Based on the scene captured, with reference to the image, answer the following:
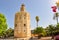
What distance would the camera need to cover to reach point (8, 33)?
53.3 m

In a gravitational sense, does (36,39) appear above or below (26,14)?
below

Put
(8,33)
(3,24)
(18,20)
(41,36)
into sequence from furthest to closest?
(8,33) → (18,20) → (41,36) → (3,24)

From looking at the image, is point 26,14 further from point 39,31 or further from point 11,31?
point 11,31

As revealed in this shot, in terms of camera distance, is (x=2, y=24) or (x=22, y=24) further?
(x=22, y=24)

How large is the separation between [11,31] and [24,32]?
1225cm

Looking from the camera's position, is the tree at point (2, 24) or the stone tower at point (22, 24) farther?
the stone tower at point (22, 24)

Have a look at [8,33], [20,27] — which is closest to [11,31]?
[8,33]

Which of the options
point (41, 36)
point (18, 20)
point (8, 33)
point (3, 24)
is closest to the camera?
point (3, 24)

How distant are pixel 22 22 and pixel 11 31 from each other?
11669 millimetres

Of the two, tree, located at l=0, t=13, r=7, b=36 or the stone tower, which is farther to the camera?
the stone tower

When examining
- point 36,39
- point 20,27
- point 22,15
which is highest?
point 22,15

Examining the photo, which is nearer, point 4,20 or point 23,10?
point 4,20

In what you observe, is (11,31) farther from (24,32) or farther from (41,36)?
(41,36)

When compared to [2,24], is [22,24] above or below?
above
